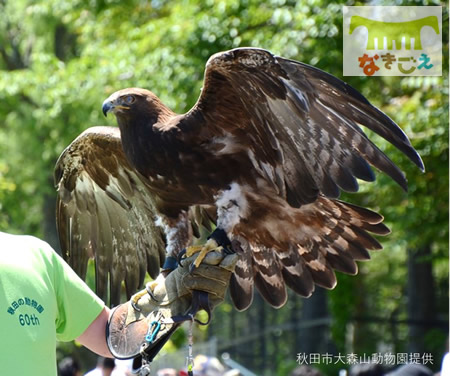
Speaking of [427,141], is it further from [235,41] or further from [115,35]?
[115,35]

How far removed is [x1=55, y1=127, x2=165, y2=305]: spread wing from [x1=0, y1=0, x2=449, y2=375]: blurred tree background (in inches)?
132

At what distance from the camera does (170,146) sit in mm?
3799

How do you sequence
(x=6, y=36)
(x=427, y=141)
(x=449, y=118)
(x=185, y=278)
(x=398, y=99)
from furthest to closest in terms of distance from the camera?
(x=6, y=36), (x=398, y=99), (x=427, y=141), (x=449, y=118), (x=185, y=278)

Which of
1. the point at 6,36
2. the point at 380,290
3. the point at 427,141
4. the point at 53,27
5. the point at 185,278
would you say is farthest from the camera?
the point at 380,290

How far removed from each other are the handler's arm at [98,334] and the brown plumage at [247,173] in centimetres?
119

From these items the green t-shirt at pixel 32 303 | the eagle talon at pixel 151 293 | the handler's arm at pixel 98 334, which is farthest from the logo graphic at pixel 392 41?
the green t-shirt at pixel 32 303

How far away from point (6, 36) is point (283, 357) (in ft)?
24.7

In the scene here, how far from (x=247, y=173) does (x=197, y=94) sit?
4.08 metres

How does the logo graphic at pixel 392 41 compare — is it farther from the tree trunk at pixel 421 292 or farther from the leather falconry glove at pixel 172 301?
the tree trunk at pixel 421 292

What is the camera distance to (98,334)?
2.71 metres

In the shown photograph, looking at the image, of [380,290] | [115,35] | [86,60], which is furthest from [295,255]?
[380,290]

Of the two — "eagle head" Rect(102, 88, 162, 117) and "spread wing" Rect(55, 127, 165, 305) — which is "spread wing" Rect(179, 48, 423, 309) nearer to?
"eagle head" Rect(102, 88, 162, 117)

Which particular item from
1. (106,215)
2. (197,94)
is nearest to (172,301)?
(106,215)

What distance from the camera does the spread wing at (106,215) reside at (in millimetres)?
4410
